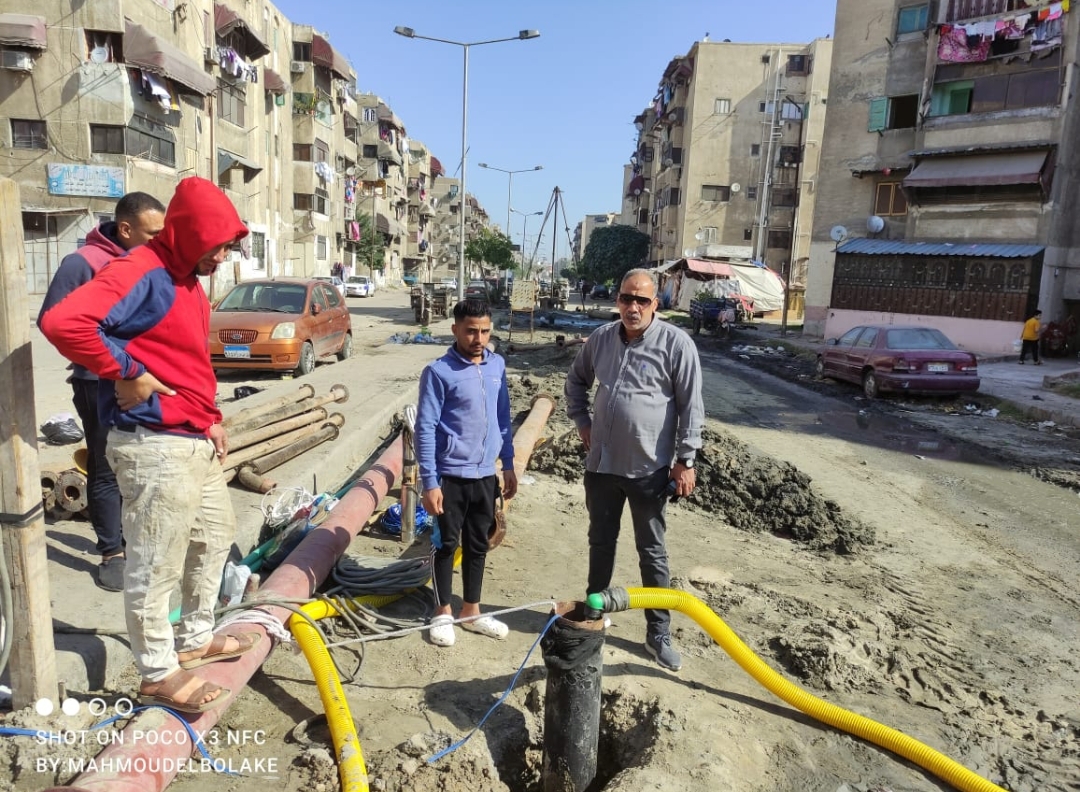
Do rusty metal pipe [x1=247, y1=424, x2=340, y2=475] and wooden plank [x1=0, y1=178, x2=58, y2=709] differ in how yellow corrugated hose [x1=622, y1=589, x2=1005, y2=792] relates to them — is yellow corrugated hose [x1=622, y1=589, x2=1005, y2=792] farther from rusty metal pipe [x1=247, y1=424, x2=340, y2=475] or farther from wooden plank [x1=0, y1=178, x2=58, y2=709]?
rusty metal pipe [x1=247, y1=424, x2=340, y2=475]

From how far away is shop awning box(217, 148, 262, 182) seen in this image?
99.3 feet

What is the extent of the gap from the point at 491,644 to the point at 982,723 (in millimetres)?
2429

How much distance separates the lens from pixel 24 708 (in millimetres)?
2852

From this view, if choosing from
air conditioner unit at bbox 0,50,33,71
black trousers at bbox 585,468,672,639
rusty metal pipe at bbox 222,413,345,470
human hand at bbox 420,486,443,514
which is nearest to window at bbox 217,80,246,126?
air conditioner unit at bbox 0,50,33,71

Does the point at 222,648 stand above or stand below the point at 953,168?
below

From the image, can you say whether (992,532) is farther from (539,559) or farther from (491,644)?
(491,644)

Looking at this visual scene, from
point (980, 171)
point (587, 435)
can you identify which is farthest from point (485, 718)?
point (980, 171)

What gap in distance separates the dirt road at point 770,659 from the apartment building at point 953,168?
21150 millimetres

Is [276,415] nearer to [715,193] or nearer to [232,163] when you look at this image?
[232,163]

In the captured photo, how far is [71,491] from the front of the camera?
479 cm

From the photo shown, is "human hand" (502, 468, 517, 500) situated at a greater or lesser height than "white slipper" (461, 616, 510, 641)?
greater

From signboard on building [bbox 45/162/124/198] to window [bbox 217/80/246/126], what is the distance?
8.70m

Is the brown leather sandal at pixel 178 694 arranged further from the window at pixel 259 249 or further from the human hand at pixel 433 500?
the window at pixel 259 249

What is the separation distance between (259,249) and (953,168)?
3070 centimetres
